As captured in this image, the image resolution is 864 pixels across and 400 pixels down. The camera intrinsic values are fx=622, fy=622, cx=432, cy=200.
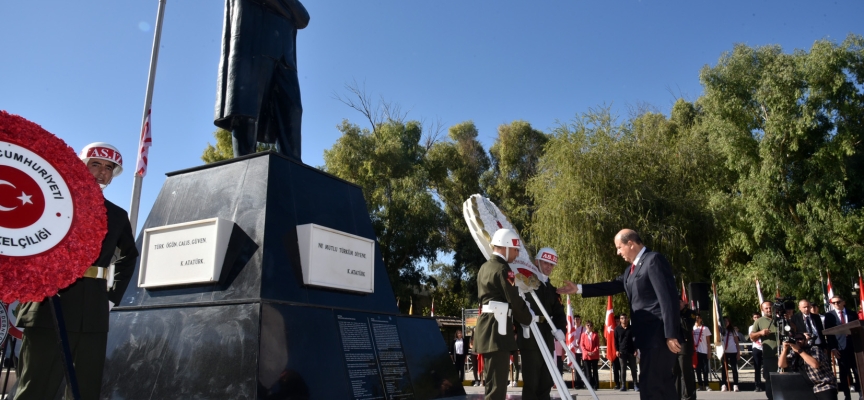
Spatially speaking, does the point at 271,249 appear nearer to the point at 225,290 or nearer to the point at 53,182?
the point at 225,290

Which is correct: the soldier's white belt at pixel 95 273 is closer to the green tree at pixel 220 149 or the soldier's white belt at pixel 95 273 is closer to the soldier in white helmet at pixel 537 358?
the soldier in white helmet at pixel 537 358

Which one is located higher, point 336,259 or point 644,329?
point 336,259

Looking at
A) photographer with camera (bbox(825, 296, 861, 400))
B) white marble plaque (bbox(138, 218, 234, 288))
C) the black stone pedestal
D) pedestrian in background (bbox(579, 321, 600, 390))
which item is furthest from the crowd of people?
pedestrian in background (bbox(579, 321, 600, 390))

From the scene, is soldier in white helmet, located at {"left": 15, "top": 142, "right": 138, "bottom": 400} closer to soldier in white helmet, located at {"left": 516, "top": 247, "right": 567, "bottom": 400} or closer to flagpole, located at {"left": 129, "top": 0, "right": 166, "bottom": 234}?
soldier in white helmet, located at {"left": 516, "top": 247, "right": 567, "bottom": 400}

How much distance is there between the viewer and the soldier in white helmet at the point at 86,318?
122 inches

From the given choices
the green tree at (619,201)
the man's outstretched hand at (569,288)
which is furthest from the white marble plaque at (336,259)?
the green tree at (619,201)

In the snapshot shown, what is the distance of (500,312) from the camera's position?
5246 mm

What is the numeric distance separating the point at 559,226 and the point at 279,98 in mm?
13148

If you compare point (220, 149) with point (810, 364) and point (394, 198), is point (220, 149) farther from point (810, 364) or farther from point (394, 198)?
point (810, 364)

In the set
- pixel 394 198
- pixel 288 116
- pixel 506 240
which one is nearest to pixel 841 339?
pixel 506 240

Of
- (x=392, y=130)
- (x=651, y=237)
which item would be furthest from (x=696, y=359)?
(x=392, y=130)

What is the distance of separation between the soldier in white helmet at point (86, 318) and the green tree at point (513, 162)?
2852 cm

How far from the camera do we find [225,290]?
4.79 metres

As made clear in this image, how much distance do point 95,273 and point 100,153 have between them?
27.1 inches
